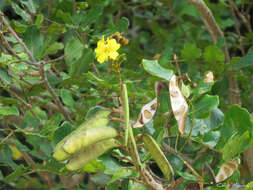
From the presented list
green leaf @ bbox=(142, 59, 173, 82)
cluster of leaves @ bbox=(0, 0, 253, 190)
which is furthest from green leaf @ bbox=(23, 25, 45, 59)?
green leaf @ bbox=(142, 59, 173, 82)

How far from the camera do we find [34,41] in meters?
0.76

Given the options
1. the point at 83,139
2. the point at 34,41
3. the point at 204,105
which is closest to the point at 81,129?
the point at 83,139

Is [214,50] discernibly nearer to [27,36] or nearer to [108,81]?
[108,81]

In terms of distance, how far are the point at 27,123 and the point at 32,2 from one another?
29cm

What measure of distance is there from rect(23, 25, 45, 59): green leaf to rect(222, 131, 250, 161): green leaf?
43cm

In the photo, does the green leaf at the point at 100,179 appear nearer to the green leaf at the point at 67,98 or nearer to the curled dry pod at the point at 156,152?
the green leaf at the point at 67,98

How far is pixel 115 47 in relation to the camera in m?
0.52

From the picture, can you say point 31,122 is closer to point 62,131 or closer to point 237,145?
point 62,131

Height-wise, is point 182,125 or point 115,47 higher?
point 115,47

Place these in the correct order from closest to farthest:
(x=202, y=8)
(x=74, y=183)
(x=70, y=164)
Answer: (x=70, y=164), (x=202, y=8), (x=74, y=183)

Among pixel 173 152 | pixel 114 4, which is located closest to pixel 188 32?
pixel 114 4

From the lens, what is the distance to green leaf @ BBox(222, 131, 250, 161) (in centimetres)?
52

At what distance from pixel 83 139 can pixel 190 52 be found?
50cm

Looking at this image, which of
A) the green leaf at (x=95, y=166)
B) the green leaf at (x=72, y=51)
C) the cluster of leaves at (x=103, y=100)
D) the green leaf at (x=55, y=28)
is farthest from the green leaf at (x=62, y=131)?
the green leaf at (x=55, y=28)
